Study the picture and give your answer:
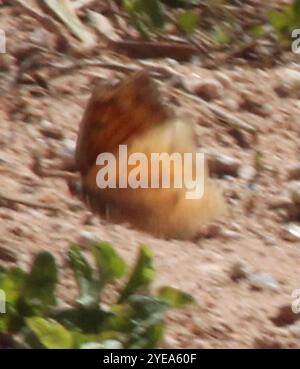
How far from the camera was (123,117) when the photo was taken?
223 centimetres

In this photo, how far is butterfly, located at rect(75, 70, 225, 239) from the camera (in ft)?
7.04

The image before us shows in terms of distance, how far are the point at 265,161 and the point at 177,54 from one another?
0.32 m

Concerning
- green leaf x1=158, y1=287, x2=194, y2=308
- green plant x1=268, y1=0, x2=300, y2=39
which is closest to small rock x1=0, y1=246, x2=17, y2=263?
green leaf x1=158, y1=287, x2=194, y2=308

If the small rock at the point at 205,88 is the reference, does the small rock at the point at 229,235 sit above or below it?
below

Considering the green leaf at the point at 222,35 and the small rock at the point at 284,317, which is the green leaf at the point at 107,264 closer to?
the small rock at the point at 284,317

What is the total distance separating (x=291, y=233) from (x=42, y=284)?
490 millimetres

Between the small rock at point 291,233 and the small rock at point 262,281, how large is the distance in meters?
0.13

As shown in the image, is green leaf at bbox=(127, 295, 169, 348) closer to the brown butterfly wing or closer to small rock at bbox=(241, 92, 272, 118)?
the brown butterfly wing

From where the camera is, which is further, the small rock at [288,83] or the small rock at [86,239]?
the small rock at [288,83]

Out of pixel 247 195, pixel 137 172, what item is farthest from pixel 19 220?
pixel 247 195

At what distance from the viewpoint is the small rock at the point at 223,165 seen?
7.50 feet

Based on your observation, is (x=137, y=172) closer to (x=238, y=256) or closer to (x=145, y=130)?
A: (x=145, y=130)

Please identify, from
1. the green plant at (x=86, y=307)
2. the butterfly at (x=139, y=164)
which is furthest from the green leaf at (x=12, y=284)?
the butterfly at (x=139, y=164)

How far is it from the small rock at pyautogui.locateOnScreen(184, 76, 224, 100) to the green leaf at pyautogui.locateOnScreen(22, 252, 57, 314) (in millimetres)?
640
